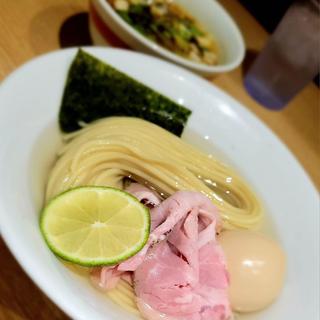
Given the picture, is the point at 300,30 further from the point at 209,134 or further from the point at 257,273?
the point at 257,273

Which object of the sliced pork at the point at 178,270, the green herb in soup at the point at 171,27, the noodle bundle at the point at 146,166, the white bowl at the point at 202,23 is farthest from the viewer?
the green herb in soup at the point at 171,27

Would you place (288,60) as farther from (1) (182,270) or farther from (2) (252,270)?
(1) (182,270)

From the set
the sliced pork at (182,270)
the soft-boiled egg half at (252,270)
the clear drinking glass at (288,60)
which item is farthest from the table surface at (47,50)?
the soft-boiled egg half at (252,270)

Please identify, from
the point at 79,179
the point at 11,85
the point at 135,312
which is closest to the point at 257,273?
the point at 135,312

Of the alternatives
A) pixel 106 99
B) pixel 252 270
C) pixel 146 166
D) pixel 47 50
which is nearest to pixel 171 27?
pixel 47 50

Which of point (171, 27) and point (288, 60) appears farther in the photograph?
point (288, 60)

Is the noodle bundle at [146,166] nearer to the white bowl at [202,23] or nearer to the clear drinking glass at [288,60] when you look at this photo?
the white bowl at [202,23]
